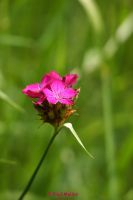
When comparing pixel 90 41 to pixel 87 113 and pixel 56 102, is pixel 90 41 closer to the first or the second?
pixel 87 113

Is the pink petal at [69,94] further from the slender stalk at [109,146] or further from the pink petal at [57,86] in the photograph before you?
the slender stalk at [109,146]

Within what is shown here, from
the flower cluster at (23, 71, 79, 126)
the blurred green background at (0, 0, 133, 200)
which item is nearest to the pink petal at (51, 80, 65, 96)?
the flower cluster at (23, 71, 79, 126)

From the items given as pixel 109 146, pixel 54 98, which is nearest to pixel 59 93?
pixel 54 98

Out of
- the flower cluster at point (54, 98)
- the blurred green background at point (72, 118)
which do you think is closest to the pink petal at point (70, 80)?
the flower cluster at point (54, 98)

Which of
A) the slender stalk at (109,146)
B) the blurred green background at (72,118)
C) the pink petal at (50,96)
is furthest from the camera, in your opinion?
the blurred green background at (72,118)

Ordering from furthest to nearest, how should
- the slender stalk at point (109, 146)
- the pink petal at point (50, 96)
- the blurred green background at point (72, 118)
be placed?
the blurred green background at point (72, 118)
the slender stalk at point (109, 146)
the pink petal at point (50, 96)

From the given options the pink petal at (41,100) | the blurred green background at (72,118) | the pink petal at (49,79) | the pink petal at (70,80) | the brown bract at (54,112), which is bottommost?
the brown bract at (54,112)

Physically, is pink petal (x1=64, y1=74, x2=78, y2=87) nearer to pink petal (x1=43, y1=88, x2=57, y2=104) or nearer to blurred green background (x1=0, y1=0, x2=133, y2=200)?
pink petal (x1=43, y1=88, x2=57, y2=104)

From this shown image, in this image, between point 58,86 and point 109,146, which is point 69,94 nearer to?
point 58,86

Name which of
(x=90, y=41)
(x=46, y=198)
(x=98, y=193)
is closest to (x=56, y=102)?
(x=46, y=198)
